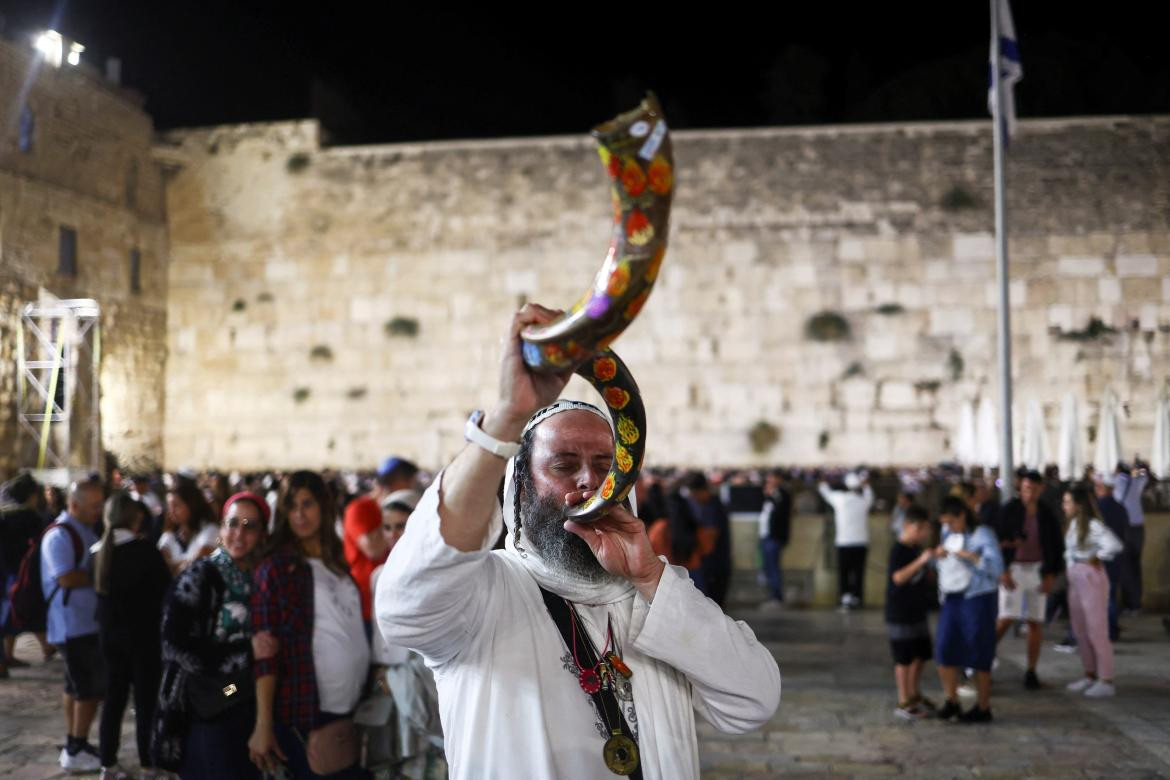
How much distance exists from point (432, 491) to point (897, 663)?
4.99 meters

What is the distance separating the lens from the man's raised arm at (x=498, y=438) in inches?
58.8

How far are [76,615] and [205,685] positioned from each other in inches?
89.8

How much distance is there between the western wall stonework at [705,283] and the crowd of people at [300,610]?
9.75 metres

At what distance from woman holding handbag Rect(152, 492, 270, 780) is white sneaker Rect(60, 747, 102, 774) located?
1966mm

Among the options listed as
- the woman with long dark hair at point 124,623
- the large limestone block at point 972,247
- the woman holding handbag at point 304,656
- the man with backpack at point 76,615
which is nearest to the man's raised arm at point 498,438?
the woman holding handbag at point 304,656

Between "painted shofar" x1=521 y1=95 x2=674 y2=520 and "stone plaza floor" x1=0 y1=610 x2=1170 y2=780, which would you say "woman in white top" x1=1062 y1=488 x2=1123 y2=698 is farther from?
"painted shofar" x1=521 y1=95 x2=674 y2=520

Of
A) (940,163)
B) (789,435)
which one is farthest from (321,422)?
(940,163)

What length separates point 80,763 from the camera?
5.04m

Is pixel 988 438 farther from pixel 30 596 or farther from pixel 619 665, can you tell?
pixel 619 665

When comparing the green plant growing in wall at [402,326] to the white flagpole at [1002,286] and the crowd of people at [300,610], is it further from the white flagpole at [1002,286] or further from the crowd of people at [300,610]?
the white flagpole at [1002,286]

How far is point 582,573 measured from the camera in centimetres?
185

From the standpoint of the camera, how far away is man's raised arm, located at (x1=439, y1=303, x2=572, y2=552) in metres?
1.49

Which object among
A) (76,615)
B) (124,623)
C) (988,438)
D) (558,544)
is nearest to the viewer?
(558,544)

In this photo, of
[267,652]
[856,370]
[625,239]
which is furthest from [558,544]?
[856,370]
